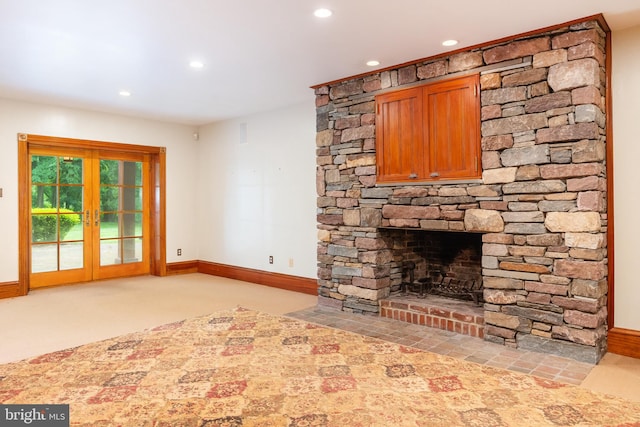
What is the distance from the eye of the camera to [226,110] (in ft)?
19.5

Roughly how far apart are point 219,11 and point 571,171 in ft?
8.67

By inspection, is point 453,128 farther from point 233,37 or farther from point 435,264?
point 233,37

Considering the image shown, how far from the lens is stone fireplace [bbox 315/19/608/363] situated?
119 inches

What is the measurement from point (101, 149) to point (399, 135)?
4.40m

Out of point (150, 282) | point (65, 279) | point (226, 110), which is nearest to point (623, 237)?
point (226, 110)

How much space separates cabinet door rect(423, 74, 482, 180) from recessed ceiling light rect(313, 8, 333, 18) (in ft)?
4.12

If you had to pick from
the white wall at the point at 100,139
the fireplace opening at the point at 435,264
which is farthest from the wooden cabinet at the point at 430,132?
the white wall at the point at 100,139

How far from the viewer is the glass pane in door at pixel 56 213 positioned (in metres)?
5.73

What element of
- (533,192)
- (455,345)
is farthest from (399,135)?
(455,345)

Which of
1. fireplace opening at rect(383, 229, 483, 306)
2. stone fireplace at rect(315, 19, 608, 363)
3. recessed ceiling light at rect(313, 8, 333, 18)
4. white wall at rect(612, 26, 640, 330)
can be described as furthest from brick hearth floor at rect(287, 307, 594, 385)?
recessed ceiling light at rect(313, 8, 333, 18)

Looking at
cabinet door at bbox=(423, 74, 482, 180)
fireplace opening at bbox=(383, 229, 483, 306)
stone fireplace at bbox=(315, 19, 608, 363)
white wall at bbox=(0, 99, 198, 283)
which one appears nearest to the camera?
stone fireplace at bbox=(315, 19, 608, 363)

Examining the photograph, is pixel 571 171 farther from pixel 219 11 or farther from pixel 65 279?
pixel 65 279

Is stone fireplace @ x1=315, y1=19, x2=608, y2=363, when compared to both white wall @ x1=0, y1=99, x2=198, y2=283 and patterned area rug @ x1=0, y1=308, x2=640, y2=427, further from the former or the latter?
white wall @ x1=0, y1=99, x2=198, y2=283

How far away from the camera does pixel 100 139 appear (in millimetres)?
6062
